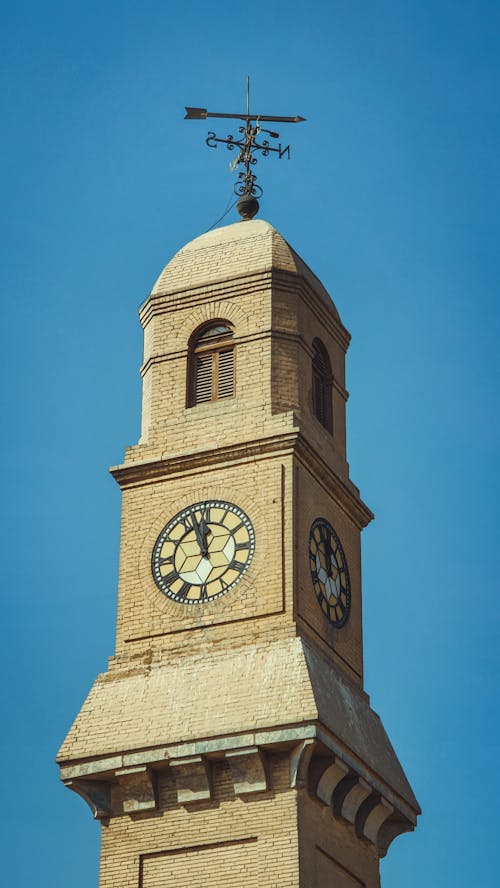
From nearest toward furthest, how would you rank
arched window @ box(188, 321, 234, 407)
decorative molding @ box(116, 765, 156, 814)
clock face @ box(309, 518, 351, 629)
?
decorative molding @ box(116, 765, 156, 814)
clock face @ box(309, 518, 351, 629)
arched window @ box(188, 321, 234, 407)

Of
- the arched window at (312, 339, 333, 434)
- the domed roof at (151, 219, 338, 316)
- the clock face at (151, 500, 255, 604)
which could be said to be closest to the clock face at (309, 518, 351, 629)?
the clock face at (151, 500, 255, 604)

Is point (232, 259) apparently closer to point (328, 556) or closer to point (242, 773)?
point (328, 556)

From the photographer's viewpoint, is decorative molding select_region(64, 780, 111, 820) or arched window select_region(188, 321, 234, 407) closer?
decorative molding select_region(64, 780, 111, 820)

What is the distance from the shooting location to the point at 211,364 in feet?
131

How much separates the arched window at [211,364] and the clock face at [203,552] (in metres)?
2.59

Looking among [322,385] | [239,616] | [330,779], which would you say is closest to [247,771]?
[330,779]

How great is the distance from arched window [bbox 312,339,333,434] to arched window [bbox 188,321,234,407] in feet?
6.02

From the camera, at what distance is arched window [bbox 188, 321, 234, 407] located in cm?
3950

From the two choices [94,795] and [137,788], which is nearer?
[137,788]

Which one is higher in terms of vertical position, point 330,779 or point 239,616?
point 239,616

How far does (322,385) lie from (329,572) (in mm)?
4445

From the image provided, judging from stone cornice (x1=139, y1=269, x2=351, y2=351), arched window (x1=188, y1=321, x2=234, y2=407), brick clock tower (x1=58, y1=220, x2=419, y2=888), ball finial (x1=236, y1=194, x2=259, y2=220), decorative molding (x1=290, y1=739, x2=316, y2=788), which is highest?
ball finial (x1=236, y1=194, x2=259, y2=220)

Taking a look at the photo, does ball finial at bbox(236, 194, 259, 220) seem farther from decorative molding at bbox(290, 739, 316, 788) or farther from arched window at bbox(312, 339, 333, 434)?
decorative molding at bbox(290, 739, 316, 788)

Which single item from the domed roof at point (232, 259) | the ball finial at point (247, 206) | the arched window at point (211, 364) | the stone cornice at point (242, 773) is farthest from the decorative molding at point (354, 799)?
the ball finial at point (247, 206)
